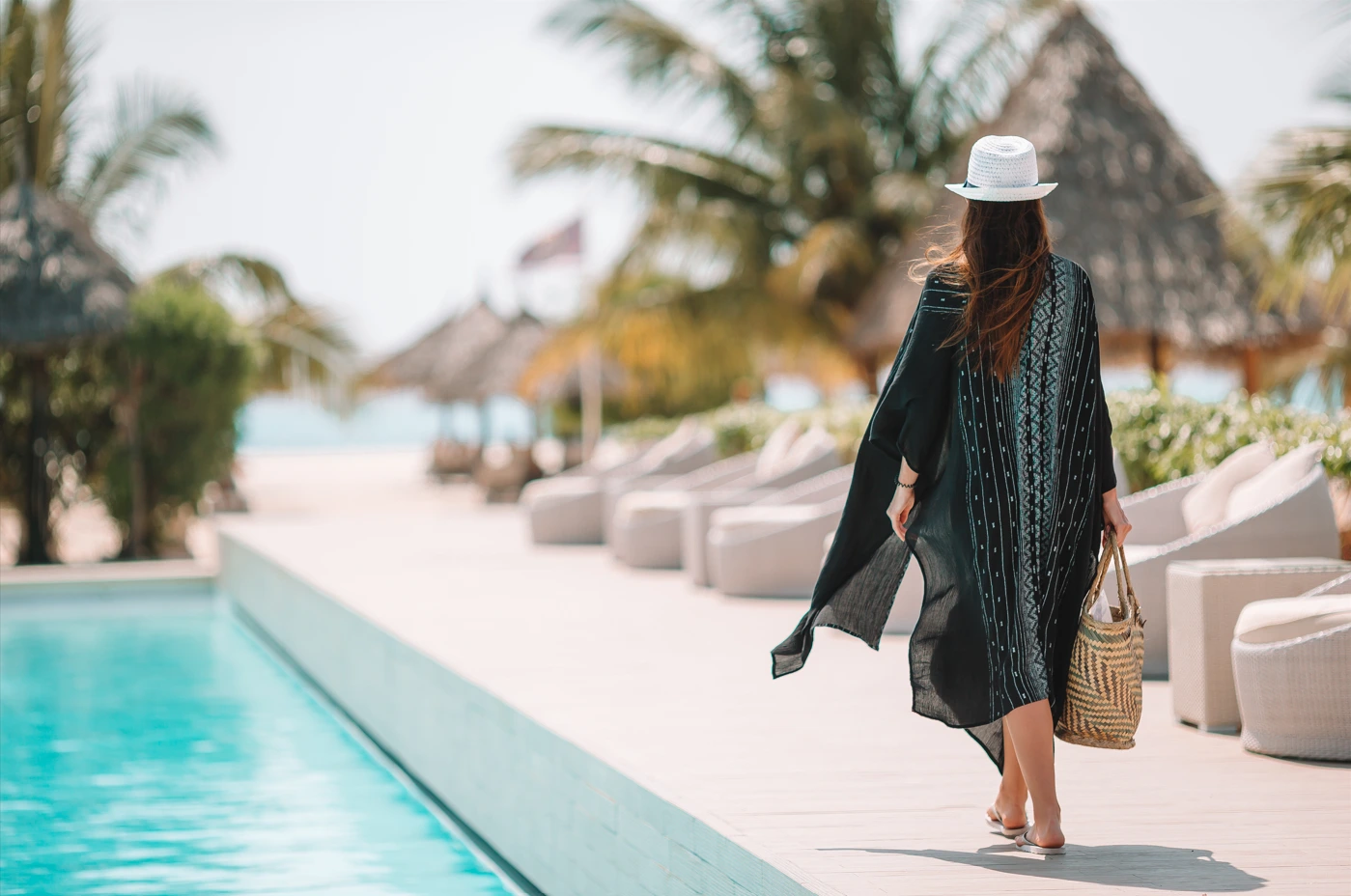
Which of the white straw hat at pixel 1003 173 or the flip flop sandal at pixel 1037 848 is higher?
the white straw hat at pixel 1003 173

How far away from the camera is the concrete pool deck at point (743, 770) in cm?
302

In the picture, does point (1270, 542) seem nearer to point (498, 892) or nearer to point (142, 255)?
point (498, 892)

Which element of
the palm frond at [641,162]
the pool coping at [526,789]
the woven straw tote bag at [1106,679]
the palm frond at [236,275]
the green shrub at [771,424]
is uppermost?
the palm frond at [641,162]

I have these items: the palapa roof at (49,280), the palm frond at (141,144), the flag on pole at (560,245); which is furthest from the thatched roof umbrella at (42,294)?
the flag on pole at (560,245)

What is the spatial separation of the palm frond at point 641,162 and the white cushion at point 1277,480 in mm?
12476

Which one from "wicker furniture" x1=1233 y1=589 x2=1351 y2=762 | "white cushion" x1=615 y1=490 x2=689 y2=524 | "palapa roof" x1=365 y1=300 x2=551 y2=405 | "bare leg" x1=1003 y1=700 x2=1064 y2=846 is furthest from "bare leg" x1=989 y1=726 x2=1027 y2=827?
"palapa roof" x1=365 y1=300 x2=551 y2=405

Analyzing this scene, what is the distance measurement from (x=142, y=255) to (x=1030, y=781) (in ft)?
45.8

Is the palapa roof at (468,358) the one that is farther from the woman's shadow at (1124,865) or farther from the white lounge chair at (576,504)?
the woman's shadow at (1124,865)

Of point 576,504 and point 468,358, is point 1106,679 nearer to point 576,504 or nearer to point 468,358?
point 576,504

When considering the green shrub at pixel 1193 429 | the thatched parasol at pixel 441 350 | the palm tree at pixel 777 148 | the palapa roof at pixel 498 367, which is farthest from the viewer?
the thatched parasol at pixel 441 350

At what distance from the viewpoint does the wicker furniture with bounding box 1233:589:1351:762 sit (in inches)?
151

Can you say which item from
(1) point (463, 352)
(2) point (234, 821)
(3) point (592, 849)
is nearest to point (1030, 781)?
(3) point (592, 849)

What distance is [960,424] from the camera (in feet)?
10.1

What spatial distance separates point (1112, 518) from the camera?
3148 mm
